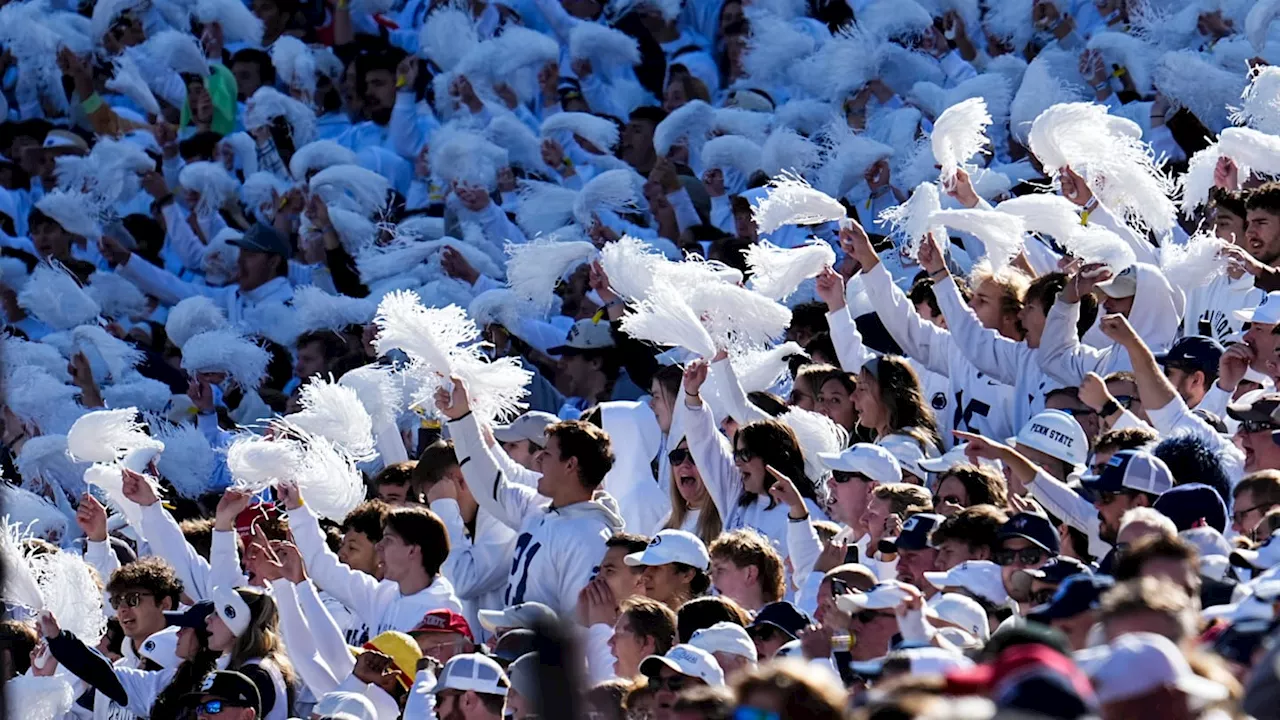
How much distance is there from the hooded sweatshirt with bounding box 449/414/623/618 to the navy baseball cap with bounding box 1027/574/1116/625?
248cm

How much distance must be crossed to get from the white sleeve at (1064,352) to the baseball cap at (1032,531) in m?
2.42

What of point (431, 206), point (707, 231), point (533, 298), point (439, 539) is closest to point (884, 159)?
point (707, 231)

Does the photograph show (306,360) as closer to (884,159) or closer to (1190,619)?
(884,159)

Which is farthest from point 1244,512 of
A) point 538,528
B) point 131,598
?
point 131,598

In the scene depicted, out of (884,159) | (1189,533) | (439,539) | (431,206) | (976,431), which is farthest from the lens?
(431,206)

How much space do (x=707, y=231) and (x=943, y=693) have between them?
26.6 feet

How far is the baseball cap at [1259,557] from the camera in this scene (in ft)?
16.3

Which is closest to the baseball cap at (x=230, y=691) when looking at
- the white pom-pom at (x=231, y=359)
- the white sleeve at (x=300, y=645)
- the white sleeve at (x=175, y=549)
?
the white sleeve at (x=300, y=645)

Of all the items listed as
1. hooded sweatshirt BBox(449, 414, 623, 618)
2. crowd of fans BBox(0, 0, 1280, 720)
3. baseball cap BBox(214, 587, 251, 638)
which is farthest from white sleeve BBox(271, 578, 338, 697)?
hooded sweatshirt BBox(449, 414, 623, 618)

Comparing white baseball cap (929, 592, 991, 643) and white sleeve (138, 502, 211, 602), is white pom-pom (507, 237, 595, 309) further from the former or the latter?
white baseball cap (929, 592, 991, 643)

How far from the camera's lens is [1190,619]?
11.6ft

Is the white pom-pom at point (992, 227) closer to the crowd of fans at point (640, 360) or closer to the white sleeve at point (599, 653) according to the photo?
the crowd of fans at point (640, 360)

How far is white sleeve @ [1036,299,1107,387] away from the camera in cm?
793

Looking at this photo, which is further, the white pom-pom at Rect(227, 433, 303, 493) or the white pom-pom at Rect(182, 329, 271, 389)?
the white pom-pom at Rect(182, 329, 271, 389)
